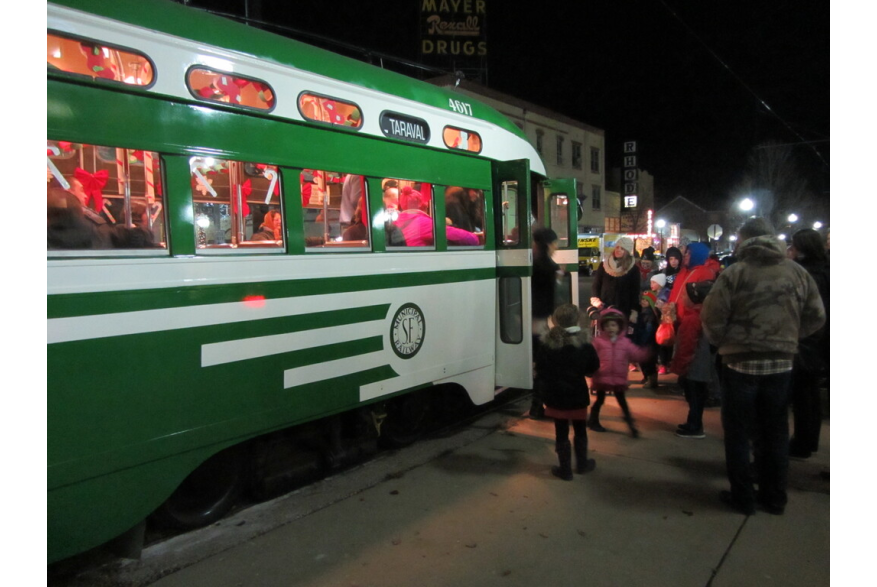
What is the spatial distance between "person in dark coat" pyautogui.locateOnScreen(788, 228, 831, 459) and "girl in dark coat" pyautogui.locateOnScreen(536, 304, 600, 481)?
1747 millimetres

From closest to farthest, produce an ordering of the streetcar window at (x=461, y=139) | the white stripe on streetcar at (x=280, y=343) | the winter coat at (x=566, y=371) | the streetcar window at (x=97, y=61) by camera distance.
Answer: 1. the streetcar window at (x=97, y=61)
2. the white stripe on streetcar at (x=280, y=343)
3. the winter coat at (x=566, y=371)
4. the streetcar window at (x=461, y=139)

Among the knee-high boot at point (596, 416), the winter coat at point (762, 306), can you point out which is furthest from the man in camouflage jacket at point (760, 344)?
the knee-high boot at point (596, 416)

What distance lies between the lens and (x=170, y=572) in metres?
3.51

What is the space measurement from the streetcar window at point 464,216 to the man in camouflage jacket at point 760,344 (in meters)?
2.28

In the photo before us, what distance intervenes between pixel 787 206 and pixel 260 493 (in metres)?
47.5

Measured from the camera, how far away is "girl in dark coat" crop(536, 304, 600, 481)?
15.5ft

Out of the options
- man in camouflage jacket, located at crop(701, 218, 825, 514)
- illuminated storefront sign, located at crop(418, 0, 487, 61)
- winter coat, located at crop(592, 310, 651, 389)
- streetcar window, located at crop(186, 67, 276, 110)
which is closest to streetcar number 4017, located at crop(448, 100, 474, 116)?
streetcar window, located at crop(186, 67, 276, 110)

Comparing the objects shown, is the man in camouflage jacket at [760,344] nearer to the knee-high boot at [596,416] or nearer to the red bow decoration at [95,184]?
the knee-high boot at [596,416]

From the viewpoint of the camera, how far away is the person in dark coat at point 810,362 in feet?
16.5

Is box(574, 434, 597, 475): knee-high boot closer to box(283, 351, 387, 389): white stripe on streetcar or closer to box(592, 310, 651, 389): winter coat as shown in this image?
box(592, 310, 651, 389): winter coat

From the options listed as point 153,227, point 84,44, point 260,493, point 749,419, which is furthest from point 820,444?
point 84,44

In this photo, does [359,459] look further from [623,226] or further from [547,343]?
[623,226]

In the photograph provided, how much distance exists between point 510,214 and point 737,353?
109 inches

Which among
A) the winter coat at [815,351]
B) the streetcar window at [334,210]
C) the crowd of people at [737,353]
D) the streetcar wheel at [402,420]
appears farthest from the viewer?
the streetcar wheel at [402,420]
